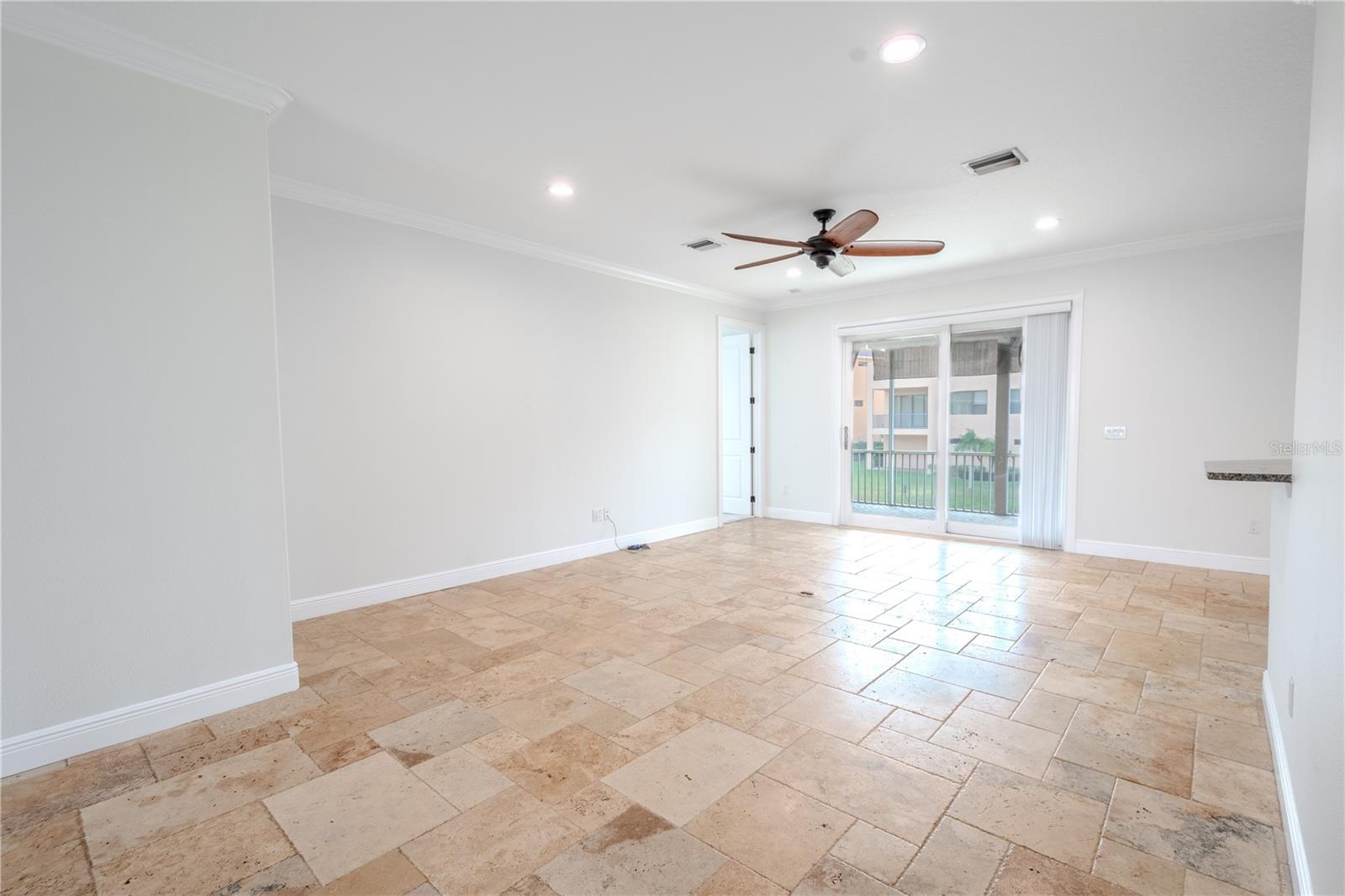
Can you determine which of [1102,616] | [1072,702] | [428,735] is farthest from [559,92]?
[1102,616]

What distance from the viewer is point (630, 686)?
2.83 meters

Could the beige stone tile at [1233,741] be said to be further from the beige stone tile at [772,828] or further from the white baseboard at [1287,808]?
the beige stone tile at [772,828]

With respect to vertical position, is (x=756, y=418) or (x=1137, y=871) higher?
(x=756, y=418)

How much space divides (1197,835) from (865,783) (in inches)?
38.2

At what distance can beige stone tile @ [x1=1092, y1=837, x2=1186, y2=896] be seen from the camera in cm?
160

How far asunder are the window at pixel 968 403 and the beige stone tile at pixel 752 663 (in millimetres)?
4126

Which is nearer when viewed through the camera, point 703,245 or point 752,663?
point 752,663

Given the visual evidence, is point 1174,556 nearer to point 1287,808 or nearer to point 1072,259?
point 1072,259

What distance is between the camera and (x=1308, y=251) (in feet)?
6.40

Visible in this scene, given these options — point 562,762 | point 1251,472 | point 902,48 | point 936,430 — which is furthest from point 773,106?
point 936,430

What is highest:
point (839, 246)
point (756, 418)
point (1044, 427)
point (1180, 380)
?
point (839, 246)

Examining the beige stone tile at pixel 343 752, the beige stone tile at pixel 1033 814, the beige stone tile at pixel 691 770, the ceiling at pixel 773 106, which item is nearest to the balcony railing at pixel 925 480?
the ceiling at pixel 773 106

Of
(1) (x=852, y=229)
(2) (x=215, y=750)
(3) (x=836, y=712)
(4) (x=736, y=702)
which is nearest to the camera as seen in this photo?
(2) (x=215, y=750)

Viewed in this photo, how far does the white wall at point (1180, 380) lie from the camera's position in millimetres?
4496
